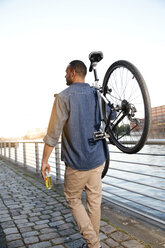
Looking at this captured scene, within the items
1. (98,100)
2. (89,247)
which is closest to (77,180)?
(89,247)

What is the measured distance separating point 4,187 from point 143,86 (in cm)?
488

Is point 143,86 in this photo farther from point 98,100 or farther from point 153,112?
point 98,100

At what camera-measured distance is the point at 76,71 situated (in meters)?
2.15

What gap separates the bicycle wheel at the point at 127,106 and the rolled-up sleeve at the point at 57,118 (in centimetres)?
47

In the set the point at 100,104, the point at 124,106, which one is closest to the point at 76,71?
the point at 100,104

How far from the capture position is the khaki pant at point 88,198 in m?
2.04

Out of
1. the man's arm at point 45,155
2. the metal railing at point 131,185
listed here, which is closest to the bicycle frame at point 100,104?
the man's arm at point 45,155

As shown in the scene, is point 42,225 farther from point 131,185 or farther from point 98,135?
point 131,185

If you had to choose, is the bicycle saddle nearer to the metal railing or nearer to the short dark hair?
the short dark hair

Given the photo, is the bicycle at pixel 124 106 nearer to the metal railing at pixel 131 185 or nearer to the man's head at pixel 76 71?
the man's head at pixel 76 71

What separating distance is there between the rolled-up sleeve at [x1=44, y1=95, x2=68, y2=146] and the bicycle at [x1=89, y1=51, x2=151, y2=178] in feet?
1.07

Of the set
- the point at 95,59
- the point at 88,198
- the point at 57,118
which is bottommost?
the point at 88,198

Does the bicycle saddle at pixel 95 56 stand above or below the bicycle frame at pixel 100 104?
above

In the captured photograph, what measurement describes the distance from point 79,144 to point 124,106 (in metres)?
0.59
